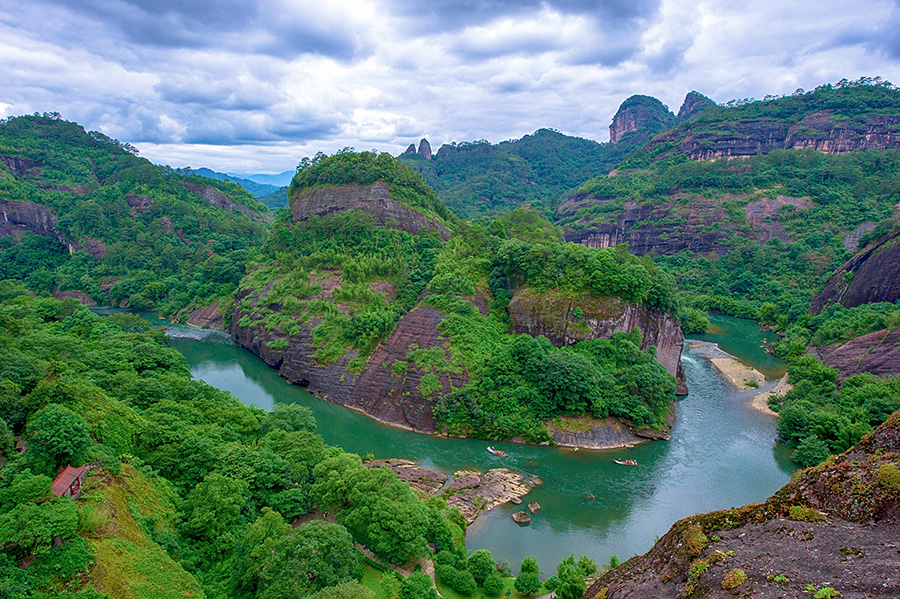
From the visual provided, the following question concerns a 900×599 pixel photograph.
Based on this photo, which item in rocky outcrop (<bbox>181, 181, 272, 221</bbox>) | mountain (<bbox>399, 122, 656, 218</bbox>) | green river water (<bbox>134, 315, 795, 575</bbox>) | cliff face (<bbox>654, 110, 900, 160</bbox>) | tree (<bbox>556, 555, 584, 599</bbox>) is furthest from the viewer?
mountain (<bbox>399, 122, 656, 218</bbox>)

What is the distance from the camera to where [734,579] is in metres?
7.78

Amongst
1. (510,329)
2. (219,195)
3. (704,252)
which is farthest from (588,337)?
(219,195)

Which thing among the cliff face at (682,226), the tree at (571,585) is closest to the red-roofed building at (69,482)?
the tree at (571,585)

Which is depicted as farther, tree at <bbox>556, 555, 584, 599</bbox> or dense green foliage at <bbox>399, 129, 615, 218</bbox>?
dense green foliage at <bbox>399, 129, 615, 218</bbox>

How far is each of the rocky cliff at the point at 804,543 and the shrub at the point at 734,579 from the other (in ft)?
0.05

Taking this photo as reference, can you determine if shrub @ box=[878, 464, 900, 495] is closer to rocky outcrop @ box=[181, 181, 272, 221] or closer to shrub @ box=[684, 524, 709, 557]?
shrub @ box=[684, 524, 709, 557]

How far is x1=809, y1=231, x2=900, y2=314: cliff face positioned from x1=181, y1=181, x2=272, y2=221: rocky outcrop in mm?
90334

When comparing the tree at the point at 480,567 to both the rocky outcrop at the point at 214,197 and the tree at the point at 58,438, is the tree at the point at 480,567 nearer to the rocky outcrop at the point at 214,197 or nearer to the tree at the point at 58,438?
the tree at the point at 58,438

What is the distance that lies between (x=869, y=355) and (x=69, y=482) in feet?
154

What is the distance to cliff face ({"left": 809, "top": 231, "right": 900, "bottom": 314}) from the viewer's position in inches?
1736

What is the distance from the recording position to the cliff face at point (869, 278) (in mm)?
44094

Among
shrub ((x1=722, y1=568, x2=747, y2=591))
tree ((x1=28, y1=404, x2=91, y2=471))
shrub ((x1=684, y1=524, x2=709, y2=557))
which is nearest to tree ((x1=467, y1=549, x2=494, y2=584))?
shrub ((x1=684, y1=524, x2=709, y2=557))

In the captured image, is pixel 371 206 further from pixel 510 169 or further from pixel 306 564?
pixel 510 169

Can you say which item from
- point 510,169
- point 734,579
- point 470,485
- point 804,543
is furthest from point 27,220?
point 510,169
